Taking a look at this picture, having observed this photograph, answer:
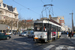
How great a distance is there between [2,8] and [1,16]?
4.73m

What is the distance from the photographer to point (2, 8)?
67062mm

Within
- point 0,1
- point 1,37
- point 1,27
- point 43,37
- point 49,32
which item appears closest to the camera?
point 43,37

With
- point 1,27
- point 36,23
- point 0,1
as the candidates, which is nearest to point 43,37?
point 36,23

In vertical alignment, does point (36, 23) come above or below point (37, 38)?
above

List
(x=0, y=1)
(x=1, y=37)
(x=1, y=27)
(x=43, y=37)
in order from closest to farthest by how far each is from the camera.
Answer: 1. (x=43, y=37)
2. (x=1, y=37)
3. (x=1, y=27)
4. (x=0, y=1)

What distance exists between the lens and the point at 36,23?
16641mm

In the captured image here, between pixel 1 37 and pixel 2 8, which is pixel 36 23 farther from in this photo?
pixel 2 8

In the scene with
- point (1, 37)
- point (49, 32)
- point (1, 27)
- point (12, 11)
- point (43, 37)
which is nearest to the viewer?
point (43, 37)

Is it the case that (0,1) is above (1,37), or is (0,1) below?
above

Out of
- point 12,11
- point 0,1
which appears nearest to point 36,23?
point 0,1

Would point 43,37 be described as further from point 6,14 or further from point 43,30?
point 6,14

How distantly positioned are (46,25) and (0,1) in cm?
5363

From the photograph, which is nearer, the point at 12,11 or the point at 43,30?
the point at 43,30

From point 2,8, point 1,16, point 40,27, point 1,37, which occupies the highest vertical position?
point 2,8
